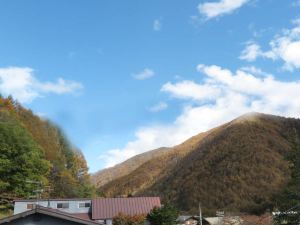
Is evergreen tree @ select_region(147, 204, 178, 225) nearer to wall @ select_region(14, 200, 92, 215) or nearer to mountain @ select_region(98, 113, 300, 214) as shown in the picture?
wall @ select_region(14, 200, 92, 215)

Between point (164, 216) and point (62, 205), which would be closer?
point (164, 216)

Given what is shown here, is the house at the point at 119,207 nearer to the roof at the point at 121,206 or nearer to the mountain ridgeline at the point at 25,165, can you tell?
the roof at the point at 121,206

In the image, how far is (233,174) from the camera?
97750 millimetres

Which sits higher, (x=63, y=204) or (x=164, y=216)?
(x=63, y=204)

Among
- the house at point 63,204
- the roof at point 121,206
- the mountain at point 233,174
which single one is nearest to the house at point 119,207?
the roof at point 121,206

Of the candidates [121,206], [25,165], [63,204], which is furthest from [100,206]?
[25,165]

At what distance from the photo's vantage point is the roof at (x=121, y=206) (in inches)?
1965

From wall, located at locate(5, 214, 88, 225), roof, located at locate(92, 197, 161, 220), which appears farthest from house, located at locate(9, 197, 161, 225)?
wall, located at locate(5, 214, 88, 225)

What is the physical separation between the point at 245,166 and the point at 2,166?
6115cm

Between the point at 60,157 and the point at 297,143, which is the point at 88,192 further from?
the point at 297,143

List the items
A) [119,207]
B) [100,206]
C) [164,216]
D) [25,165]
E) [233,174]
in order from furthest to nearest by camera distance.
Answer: [233,174] → [25,165] → [100,206] → [119,207] → [164,216]

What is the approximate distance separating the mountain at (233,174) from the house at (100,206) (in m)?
26.6

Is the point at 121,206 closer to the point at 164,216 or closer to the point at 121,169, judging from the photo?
the point at 164,216

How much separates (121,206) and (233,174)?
51.9m
